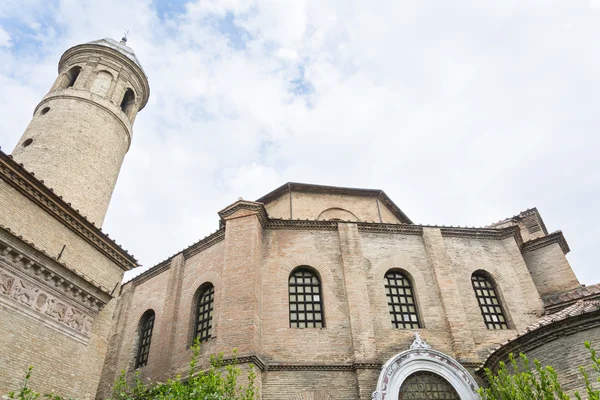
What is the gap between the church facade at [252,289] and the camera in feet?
27.3

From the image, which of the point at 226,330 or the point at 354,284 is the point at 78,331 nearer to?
the point at 226,330

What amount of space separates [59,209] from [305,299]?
20.5 ft

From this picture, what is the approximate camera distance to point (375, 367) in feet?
33.8

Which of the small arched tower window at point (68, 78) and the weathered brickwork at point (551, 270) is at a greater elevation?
the small arched tower window at point (68, 78)

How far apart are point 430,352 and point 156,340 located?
7483 mm

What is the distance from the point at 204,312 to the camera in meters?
12.1

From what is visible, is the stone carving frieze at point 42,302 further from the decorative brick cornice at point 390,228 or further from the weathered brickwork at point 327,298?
the decorative brick cornice at point 390,228

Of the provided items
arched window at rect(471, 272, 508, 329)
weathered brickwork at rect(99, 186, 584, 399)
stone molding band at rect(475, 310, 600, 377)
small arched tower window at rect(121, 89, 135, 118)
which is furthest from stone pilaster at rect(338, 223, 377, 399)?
small arched tower window at rect(121, 89, 135, 118)

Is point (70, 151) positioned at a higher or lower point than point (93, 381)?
higher

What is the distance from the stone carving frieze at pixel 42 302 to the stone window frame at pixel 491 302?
9.88m

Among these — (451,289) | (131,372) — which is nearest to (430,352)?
(451,289)

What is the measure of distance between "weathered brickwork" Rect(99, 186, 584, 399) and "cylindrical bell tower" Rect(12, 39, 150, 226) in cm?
341

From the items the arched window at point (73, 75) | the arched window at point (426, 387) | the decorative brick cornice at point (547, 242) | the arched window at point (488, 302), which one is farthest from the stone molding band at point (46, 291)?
the decorative brick cornice at point (547, 242)

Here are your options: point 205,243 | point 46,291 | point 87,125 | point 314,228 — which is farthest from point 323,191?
point 46,291
